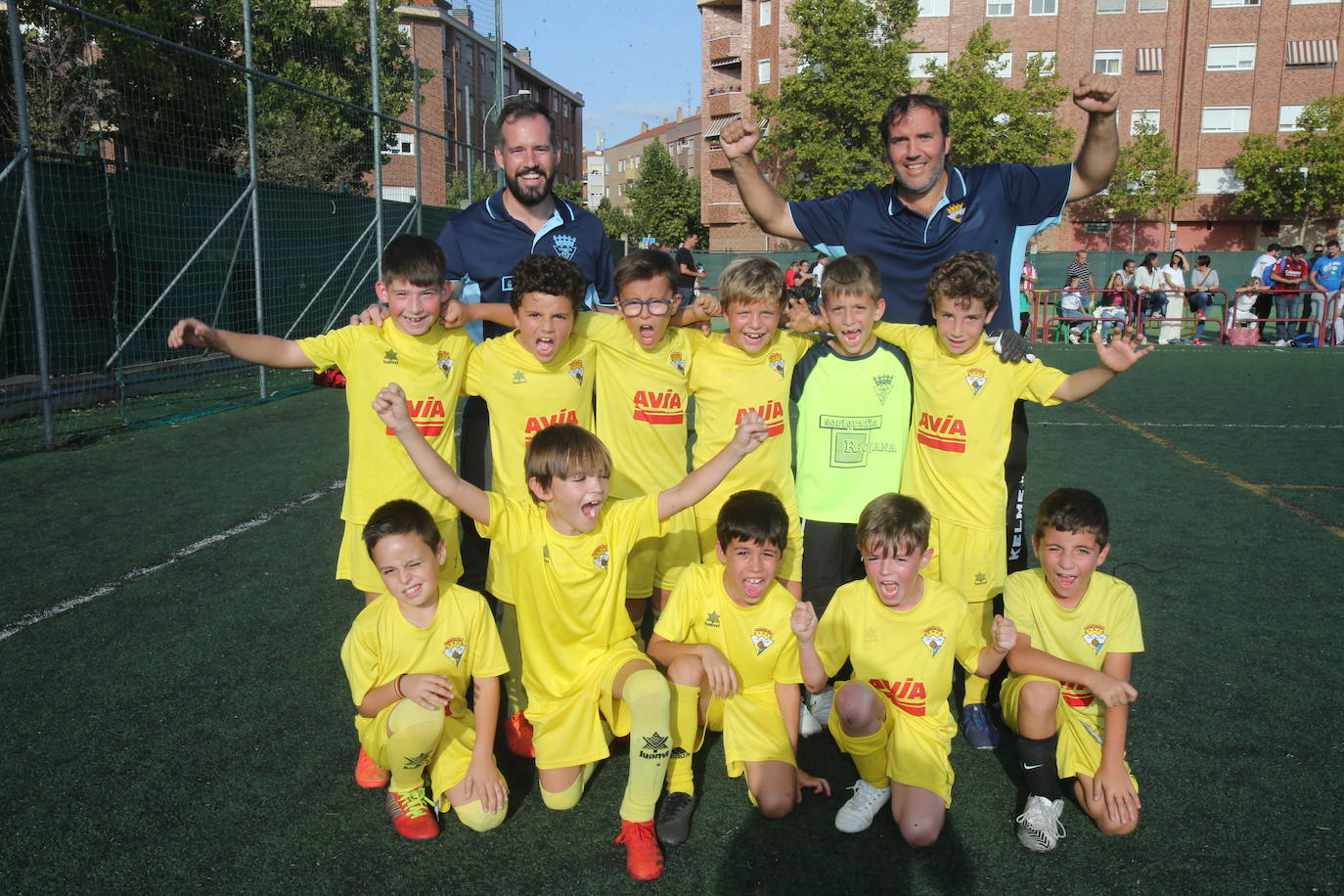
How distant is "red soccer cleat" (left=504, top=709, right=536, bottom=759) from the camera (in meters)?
3.37

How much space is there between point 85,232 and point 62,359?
1.30 metres

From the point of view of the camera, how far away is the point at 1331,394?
11.8 meters

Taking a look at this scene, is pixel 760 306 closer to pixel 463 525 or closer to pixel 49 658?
pixel 463 525

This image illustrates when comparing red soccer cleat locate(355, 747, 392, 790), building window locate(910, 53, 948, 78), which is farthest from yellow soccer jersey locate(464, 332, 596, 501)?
building window locate(910, 53, 948, 78)

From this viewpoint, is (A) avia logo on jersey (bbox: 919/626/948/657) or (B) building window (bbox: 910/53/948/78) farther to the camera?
(B) building window (bbox: 910/53/948/78)

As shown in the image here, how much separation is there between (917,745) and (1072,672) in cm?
54

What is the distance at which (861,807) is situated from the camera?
2898 millimetres

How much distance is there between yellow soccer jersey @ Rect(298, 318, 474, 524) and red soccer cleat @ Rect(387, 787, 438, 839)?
1.16 m

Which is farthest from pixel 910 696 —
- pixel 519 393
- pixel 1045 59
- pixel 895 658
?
pixel 1045 59

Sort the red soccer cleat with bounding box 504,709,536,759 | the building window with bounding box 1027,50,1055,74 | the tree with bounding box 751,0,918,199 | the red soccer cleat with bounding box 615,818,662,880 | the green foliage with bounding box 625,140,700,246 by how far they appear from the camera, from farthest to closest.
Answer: the green foliage with bounding box 625,140,700,246 → the tree with bounding box 751,0,918,199 → the building window with bounding box 1027,50,1055,74 → the red soccer cleat with bounding box 504,709,536,759 → the red soccer cleat with bounding box 615,818,662,880

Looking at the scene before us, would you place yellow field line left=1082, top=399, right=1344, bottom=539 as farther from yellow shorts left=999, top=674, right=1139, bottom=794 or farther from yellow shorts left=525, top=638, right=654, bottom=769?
yellow shorts left=525, top=638, right=654, bottom=769

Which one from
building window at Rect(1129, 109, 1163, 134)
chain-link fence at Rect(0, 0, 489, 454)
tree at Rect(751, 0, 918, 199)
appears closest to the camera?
chain-link fence at Rect(0, 0, 489, 454)

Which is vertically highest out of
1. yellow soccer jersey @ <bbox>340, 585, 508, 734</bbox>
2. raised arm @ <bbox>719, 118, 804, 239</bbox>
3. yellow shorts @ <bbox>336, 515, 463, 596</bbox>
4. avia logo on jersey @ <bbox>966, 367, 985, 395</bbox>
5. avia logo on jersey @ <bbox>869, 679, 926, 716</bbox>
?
raised arm @ <bbox>719, 118, 804, 239</bbox>

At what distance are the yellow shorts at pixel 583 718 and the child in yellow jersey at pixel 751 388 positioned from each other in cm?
89
